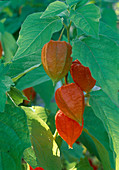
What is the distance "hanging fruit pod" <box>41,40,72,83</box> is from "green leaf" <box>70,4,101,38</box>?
4cm

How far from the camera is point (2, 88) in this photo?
0.39 meters

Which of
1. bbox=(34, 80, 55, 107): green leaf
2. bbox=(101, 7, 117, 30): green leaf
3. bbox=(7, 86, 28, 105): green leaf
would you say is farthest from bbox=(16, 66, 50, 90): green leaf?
bbox=(101, 7, 117, 30): green leaf

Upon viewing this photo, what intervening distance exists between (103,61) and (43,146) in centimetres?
17

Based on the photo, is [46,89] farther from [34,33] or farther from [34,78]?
[34,33]

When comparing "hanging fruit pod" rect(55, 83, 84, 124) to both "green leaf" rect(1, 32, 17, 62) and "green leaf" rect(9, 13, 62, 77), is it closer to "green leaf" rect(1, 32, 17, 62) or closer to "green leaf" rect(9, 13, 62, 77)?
"green leaf" rect(9, 13, 62, 77)

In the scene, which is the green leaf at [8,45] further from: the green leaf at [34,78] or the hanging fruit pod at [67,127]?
the hanging fruit pod at [67,127]

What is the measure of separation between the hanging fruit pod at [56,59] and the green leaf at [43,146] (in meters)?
0.10

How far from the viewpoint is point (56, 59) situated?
39 cm

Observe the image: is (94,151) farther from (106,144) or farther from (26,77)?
(26,77)

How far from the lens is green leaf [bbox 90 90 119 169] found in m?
0.43

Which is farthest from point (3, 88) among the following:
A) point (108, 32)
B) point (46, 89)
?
point (46, 89)

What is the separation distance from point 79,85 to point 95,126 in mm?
138

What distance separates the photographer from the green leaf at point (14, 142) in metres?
0.39

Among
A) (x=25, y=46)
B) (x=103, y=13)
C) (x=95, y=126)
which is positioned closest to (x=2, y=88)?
(x=25, y=46)
